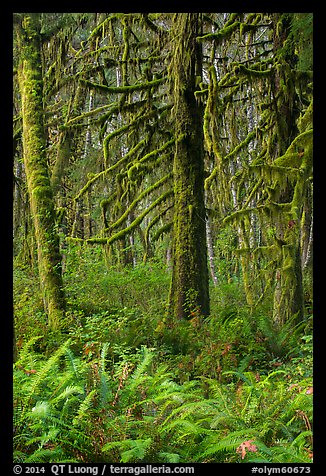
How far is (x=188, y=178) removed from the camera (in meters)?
8.74

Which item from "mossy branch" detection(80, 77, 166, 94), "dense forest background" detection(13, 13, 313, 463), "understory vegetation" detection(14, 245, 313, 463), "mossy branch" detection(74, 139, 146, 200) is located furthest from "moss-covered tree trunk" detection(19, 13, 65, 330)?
"mossy branch" detection(74, 139, 146, 200)

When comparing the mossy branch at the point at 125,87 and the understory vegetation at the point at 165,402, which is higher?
the mossy branch at the point at 125,87

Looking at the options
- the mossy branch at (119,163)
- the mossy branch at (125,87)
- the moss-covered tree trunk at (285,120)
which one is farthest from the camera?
the mossy branch at (119,163)

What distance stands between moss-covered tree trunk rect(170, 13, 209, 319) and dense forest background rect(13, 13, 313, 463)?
0.02 metres

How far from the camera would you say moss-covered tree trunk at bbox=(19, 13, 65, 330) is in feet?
26.1

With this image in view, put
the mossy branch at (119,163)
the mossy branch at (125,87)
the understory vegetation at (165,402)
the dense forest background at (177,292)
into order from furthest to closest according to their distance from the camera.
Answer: the mossy branch at (119,163), the mossy branch at (125,87), the dense forest background at (177,292), the understory vegetation at (165,402)

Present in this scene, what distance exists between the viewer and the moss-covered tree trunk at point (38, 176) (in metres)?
7.94

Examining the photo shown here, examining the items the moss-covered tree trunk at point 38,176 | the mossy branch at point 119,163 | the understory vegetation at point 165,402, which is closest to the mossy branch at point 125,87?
the mossy branch at point 119,163

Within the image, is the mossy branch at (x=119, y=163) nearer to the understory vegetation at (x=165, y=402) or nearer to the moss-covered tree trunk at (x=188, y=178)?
the moss-covered tree trunk at (x=188, y=178)

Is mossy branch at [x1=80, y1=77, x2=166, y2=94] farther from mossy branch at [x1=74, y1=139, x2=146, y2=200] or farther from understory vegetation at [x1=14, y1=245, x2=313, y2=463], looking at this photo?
understory vegetation at [x1=14, y1=245, x2=313, y2=463]

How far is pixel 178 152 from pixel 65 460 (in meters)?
6.17

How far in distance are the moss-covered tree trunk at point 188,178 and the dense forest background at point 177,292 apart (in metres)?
0.02

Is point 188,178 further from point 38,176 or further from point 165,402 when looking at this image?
point 165,402
